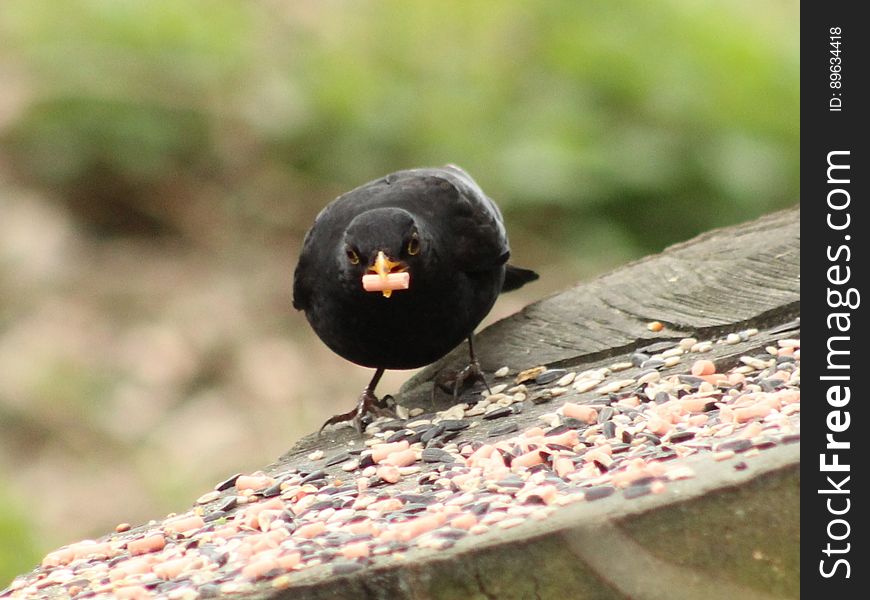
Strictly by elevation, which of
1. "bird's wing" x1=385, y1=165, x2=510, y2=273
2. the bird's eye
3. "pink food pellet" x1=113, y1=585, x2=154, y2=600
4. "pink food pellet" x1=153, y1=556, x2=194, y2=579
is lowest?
"pink food pellet" x1=113, y1=585, x2=154, y2=600

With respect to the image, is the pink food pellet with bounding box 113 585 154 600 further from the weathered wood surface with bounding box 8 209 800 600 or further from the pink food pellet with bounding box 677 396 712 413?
the pink food pellet with bounding box 677 396 712 413

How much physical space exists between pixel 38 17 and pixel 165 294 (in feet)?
5.81

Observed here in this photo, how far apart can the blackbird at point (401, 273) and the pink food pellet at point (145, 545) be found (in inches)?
36.0

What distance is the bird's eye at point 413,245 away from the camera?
3.47m

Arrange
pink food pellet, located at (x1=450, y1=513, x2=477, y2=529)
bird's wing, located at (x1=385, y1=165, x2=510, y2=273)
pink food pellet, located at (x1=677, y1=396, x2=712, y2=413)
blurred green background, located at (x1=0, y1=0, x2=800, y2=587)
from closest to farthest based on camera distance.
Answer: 1. pink food pellet, located at (x1=450, y1=513, x2=477, y2=529)
2. pink food pellet, located at (x1=677, y1=396, x2=712, y2=413)
3. bird's wing, located at (x1=385, y1=165, x2=510, y2=273)
4. blurred green background, located at (x1=0, y1=0, x2=800, y2=587)

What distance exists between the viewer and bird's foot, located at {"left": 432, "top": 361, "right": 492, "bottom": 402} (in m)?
3.58

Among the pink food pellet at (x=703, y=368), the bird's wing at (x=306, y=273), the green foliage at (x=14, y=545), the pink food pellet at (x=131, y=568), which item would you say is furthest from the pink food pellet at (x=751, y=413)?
the green foliage at (x=14, y=545)

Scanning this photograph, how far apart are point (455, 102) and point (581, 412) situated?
432 cm

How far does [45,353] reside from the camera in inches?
245

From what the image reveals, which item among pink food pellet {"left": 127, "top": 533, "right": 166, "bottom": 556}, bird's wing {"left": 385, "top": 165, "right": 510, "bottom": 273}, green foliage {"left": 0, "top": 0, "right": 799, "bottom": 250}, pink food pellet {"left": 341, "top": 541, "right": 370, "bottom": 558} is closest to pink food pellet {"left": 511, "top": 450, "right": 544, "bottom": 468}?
pink food pellet {"left": 341, "top": 541, "right": 370, "bottom": 558}

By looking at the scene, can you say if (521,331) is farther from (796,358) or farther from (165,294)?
(165,294)

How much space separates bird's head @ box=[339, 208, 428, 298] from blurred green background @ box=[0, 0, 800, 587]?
2.88 metres

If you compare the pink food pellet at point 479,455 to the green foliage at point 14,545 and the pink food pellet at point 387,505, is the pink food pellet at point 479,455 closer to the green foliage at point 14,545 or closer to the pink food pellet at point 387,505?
the pink food pellet at point 387,505

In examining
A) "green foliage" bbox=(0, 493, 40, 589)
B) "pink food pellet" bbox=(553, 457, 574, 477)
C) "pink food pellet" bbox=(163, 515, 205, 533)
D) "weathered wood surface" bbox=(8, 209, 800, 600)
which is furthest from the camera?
"green foliage" bbox=(0, 493, 40, 589)
